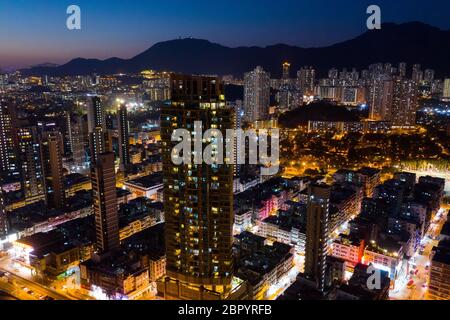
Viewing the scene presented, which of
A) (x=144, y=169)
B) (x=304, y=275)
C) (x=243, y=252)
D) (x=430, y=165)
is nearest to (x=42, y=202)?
(x=144, y=169)

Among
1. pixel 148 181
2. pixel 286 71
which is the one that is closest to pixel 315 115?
pixel 286 71

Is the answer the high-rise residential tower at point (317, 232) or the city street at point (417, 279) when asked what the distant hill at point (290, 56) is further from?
the high-rise residential tower at point (317, 232)

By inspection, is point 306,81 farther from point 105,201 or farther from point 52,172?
point 105,201

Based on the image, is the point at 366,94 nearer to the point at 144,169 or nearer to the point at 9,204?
the point at 144,169

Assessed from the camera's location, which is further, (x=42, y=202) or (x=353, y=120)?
(x=353, y=120)

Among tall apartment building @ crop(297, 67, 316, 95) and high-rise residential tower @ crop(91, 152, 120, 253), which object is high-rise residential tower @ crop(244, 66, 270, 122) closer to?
tall apartment building @ crop(297, 67, 316, 95)

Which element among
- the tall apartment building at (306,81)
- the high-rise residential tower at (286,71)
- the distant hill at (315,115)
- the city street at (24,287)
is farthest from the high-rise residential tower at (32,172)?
the high-rise residential tower at (286,71)

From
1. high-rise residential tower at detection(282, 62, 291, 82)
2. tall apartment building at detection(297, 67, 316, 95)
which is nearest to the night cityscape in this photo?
tall apartment building at detection(297, 67, 316, 95)
